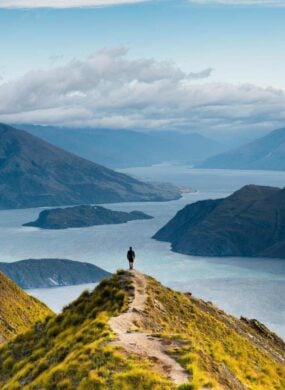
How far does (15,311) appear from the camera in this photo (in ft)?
387

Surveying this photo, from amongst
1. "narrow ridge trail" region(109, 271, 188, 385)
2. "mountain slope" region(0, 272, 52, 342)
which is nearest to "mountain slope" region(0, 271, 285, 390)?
"narrow ridge trail" region(109, 271, 188, 385)

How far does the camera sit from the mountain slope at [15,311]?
339 feet

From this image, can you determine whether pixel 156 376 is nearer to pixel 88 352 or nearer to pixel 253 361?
pixel 88 352

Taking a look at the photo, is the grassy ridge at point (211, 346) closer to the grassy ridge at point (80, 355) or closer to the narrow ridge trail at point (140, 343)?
the narrow ridge trail at point (140, 343)

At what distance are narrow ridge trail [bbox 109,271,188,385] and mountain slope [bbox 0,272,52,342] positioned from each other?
149 ft

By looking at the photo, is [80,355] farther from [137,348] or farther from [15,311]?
[15,311]

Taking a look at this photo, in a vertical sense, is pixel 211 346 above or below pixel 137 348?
below

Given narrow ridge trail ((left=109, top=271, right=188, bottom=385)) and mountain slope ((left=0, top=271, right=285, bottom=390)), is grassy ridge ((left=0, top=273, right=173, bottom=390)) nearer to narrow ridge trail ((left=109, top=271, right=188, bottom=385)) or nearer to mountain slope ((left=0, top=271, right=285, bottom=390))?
mountain slope ((left=0, top=271, right=285, bottom=390))

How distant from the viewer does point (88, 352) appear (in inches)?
1666

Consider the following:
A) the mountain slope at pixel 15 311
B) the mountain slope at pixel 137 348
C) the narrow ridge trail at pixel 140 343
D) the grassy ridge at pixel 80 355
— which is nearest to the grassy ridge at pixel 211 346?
the mountain slope at pixel 137 348

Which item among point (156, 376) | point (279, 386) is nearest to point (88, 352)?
point (156, 376)

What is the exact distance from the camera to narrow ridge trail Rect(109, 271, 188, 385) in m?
39.0

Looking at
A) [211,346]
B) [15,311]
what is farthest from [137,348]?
[15,311]

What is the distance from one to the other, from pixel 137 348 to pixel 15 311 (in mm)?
78424
